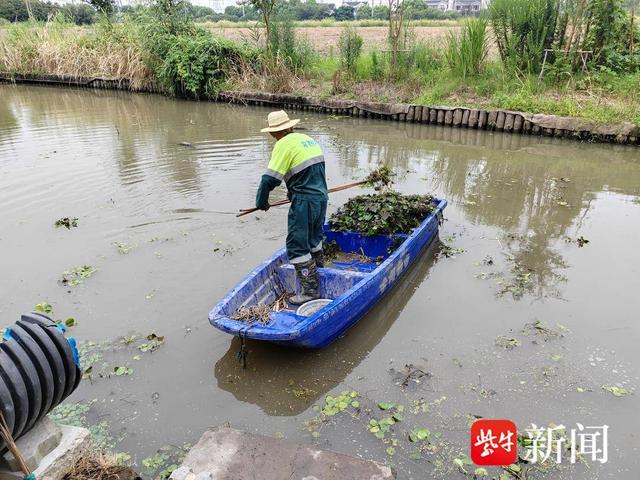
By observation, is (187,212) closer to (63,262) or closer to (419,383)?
(63,262)

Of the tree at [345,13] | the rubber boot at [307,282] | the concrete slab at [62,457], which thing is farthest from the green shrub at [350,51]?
the tree at [345,13]

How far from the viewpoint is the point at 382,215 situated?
575cm

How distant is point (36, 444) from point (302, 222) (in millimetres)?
2684

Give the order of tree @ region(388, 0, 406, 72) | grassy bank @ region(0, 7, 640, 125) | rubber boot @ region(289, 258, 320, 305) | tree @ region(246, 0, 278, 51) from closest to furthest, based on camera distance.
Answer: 1. rubber boot @ region(289, 258, 320, 305)
2. grassy bank @ region(0, 7, 640, 125)
3. tree @ region(388, 0, 406, 72)
4. tree @ region(246, 0, 278, 51)

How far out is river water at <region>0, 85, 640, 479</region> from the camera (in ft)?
12.2

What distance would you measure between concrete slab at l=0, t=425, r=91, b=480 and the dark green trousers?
2.32 meters

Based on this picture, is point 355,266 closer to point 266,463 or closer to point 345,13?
point 266,463

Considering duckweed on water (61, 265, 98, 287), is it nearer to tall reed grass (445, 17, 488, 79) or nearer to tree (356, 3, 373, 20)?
tall reed grass (445, 17, 488, 79)

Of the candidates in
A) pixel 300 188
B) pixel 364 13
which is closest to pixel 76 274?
pixel 300 188

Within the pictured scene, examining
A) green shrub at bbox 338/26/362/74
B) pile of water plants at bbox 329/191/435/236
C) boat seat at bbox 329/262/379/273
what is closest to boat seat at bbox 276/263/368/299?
boat seat at bbox 329/262/379/273

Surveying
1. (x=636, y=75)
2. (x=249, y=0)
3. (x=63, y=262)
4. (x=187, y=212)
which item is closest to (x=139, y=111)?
(x=249, y=0)

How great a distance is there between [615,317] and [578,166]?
5.76m

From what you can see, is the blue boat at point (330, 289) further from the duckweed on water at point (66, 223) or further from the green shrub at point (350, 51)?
the green shrub at point (350, 51)

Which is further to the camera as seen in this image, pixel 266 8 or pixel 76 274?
pixel 266 8
